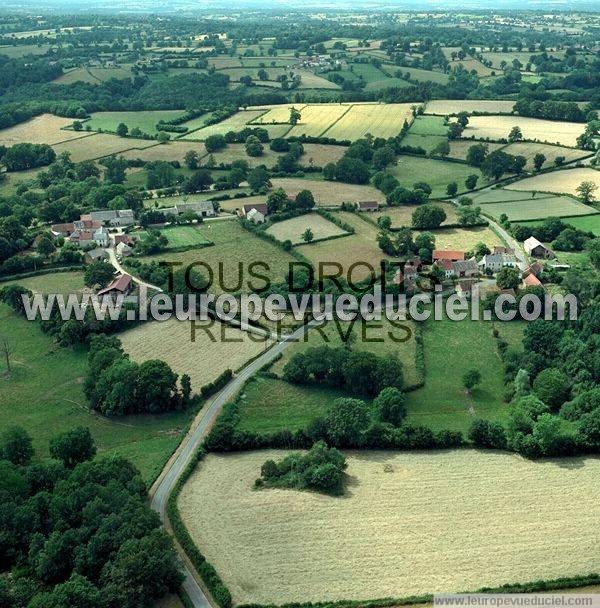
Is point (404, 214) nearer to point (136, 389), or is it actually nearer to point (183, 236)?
point (183, 236)

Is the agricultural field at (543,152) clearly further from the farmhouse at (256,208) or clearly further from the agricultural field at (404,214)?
the farmhouse at (256,208)

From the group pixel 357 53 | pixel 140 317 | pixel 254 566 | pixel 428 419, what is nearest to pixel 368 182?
pixel 140 317

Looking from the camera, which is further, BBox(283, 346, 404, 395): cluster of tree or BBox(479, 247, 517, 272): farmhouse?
BBox(479, 247, 517, 272): farmhouse

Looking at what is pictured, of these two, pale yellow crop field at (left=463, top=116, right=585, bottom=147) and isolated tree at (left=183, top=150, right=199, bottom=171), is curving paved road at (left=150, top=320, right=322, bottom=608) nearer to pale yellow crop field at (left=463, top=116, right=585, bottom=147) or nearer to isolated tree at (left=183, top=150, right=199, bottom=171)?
isolated tree at (left=183, top=150, right=199, bottom=171)

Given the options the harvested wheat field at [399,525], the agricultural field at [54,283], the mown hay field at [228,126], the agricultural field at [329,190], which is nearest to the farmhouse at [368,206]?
the agricultural field at [329,190]

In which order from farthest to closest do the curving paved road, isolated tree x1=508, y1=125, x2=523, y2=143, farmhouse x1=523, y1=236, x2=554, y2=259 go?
isolated tree x1=508, y1=125, x2=523, y2=143
farmhouse x1=523, y1=236, x2=554, y2=259
the curving paved road

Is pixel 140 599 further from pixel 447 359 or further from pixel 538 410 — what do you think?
pixel 447 359

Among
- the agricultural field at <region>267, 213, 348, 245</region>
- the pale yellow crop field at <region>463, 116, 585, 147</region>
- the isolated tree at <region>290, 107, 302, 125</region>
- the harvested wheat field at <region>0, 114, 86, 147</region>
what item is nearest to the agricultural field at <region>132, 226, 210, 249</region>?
the agricultural field at <region>267, 213, 348, 245</region>
